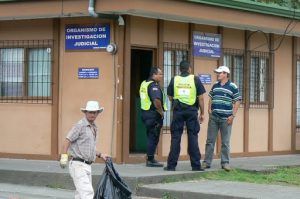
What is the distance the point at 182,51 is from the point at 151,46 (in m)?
1.01

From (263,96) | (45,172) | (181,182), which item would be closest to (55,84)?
(45,172)

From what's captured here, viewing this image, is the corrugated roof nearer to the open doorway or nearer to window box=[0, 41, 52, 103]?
the open doorway

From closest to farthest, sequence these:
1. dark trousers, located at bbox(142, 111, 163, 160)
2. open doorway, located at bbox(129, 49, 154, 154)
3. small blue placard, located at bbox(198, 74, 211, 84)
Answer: dark trousers, located at bbox(142, 111, 163, 160)
small blue placard, located at bbox(198, 74, 211, 84)
open doorway, located at bbox(129, 49, 154, 154)

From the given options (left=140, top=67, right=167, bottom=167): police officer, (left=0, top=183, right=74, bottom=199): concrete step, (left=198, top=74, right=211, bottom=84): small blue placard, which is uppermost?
(left=198, top=74, right=211, bottom=84): small blue placard

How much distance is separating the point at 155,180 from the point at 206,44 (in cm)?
453

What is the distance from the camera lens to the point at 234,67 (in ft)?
52.1

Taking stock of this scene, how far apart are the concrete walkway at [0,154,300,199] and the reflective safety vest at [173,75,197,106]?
135cm

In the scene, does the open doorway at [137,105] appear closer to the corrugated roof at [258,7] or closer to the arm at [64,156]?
the corrugated roof at [258,7]

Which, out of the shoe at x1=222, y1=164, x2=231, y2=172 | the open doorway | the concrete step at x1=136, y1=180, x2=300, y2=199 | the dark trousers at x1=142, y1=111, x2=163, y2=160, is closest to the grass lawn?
the shoe at x1=222, y1=164, x2=231, y2=172

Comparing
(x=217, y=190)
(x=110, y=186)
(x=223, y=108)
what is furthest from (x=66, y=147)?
(x=223, y=108)

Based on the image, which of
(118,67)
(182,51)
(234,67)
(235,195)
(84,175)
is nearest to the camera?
(84,175)

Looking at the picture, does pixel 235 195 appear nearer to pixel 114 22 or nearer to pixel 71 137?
pixel 71 137

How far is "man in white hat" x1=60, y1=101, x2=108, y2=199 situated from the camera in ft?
27.8

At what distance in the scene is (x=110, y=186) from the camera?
8641 mm
